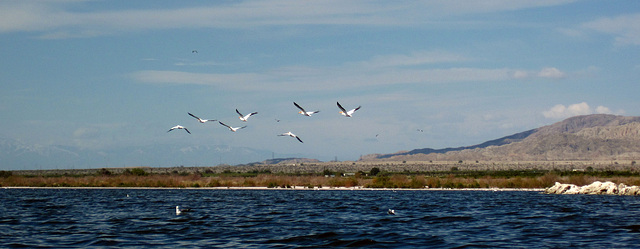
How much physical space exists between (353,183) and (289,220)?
4162 centimetres

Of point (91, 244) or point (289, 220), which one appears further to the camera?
point (289, 220)

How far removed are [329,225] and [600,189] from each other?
3582cm

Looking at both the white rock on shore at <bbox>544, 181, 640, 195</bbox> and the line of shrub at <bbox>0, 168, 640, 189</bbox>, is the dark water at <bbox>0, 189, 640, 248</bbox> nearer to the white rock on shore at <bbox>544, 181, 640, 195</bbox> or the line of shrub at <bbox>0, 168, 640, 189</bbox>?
the white rock on shore at <bbox>544, 181, 640, 195</bbox>

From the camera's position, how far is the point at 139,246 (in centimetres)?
2573

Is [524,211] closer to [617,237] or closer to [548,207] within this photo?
[548,207]

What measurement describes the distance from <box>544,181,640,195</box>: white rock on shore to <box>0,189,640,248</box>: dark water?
994 cm

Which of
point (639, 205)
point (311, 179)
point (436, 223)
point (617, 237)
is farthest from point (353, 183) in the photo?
point (617, 237)

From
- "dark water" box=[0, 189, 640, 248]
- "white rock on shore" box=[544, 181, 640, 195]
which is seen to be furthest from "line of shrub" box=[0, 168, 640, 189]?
"dark water" box=[0, 189, 640, 248]

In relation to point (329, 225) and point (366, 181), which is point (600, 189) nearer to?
point (366, 181)

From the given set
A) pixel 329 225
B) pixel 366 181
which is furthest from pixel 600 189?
pixel 329 225

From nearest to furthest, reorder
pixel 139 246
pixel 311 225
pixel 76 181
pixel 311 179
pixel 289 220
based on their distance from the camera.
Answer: pixel 139 246 → pixel 311 225 → pixel 289 220 → pixel 311 179 → pixel 76 181

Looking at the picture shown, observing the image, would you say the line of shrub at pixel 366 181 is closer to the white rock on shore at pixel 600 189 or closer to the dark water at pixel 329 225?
the white rock on shore at pixel 600 189

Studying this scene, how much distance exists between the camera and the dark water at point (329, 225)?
26.9m

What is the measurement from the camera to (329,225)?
109 ft
